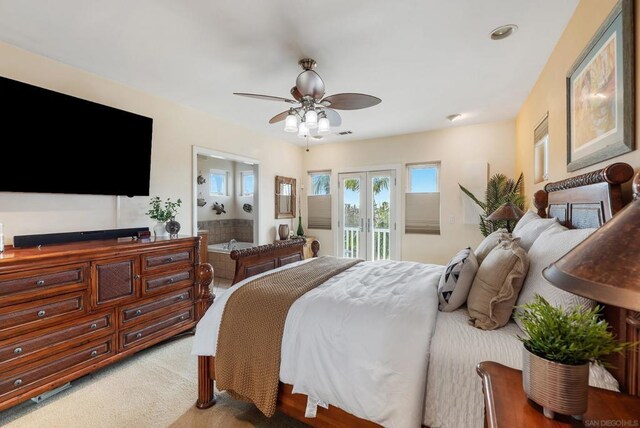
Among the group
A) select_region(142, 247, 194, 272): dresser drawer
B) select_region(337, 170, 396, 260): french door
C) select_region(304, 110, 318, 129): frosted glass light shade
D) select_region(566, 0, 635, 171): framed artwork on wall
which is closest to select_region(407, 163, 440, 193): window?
select_region(337, 170, 396, 260): french door

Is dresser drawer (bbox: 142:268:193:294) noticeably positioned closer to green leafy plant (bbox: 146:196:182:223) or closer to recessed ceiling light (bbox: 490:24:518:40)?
green leafy plant (bbox: 146:196:182:223)

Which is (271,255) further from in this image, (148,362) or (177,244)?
(148,362)

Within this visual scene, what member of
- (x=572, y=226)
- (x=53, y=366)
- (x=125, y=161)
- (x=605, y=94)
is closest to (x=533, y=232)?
(x=572, y=226)

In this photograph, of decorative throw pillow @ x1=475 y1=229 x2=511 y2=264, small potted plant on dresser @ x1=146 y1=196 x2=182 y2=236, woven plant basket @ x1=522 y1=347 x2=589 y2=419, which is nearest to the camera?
woven plant basket @ x1=522 y1=347 x2=589 y2=419

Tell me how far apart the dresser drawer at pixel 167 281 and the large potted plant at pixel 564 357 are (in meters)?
2.80

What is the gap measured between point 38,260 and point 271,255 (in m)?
1.63

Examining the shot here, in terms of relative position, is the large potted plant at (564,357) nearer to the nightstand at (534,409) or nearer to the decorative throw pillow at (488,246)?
the nightstand at (534,409)

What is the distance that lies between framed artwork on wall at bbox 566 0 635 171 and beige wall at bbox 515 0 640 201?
44mm

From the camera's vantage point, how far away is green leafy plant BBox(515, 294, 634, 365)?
739 millimetres

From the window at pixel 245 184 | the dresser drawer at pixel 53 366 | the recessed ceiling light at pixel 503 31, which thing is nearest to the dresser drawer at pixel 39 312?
the dresser drawer at pixel 53 366

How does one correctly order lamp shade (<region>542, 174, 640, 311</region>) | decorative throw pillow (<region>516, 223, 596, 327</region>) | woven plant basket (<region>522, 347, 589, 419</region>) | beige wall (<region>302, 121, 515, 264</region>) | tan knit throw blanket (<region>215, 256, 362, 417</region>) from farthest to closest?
beige wall (<region>302, 121, 515, 264</region>), tan knit throw blanket (<region>215, 256, 362, 417</region>), decorative throw pillow (<region>516, 223, 596, 327</region>), woven plant basket (<region>522, 347, 589, 419</region>), lamp shade (<region>542, 174, 640, 311</region>)

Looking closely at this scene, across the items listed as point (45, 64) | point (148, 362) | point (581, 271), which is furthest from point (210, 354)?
point (45, 64)

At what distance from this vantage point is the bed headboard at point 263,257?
2.23 metres

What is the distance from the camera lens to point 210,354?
5.88 ft
